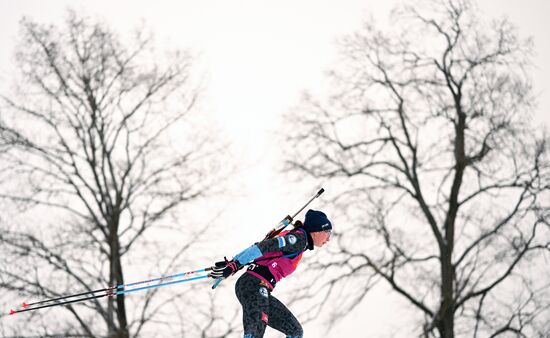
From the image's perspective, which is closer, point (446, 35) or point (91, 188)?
point (91, 188)

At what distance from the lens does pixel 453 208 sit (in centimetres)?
1822

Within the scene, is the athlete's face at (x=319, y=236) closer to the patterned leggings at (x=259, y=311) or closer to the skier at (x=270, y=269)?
the skier at (x=270, y=269)

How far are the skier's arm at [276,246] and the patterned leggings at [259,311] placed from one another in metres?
0.50

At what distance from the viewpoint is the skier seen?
20.7 ft

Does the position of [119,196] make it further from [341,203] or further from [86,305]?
[341,203]

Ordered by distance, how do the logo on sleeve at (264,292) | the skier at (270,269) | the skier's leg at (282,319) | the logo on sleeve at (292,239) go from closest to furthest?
1. the skier at (270,269)
2. the logo on sleeve at (292,239)
3. the logo on sleeve at (264,292)
4. the skier's leg at (282,319)

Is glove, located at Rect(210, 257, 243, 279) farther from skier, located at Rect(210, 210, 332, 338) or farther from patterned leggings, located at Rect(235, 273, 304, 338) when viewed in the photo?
patterned leggings, located at Rect(235, 273, 304, 338)

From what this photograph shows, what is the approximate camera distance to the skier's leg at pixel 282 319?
6938mm

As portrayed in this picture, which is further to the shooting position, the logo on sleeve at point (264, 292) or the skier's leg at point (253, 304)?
the logo on sleeve at point (264, 292)

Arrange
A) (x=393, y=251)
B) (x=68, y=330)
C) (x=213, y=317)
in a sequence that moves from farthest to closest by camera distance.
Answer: (x=393, y=251) → (x=213, y=317) → (x=68, y=330)

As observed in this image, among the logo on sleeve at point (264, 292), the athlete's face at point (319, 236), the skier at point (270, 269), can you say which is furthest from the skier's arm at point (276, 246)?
the logo on sleeve at point (264, 292)

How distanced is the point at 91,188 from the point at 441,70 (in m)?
9.88

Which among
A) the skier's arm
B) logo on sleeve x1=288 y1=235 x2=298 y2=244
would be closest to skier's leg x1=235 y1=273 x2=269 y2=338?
the skier's arm

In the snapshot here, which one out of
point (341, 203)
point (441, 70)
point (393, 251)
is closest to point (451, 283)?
point (393, 251)
